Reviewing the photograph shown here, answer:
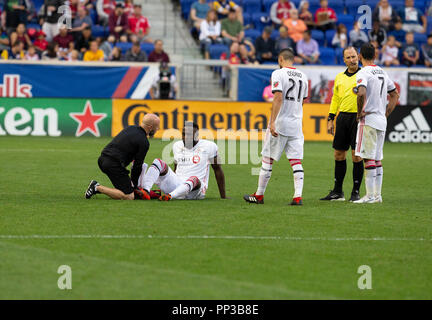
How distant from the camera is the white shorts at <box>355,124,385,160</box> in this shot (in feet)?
37.9

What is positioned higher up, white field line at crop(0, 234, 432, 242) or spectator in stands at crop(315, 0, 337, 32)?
spectator in stands at crop(315, 0, 337, 32)

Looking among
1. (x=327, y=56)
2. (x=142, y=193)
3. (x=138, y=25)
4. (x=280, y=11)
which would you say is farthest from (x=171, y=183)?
(x=280, y=11)

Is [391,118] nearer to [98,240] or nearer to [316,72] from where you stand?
[316,72]

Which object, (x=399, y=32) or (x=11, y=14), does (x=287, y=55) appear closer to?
(x=11, y=14)

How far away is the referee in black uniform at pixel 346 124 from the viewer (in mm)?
12148

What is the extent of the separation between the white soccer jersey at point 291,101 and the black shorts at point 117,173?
2244 mm

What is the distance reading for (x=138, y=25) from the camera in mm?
27719

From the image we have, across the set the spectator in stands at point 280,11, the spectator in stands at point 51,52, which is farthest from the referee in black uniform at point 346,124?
the spectator in stands at point 280,11

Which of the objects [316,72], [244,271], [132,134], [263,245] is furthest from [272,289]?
[316,72]

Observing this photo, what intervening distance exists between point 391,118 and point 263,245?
17.4 meters

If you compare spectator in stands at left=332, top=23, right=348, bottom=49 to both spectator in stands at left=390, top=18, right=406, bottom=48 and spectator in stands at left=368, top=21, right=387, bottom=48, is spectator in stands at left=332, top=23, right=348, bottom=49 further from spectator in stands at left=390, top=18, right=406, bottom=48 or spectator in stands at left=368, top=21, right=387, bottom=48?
spectator in stands at left=390, top=18, right=406, bottom=48

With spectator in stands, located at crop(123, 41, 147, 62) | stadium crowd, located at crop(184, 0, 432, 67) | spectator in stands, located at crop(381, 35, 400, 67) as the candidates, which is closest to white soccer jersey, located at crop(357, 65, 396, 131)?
stadium crowd, located at crop(184, 0, 432, 67)

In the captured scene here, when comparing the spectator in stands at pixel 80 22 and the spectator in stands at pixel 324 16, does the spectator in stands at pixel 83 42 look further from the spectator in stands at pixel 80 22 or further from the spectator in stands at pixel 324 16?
the spectator in stands at pixel 324 16

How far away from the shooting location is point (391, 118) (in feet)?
81.4
